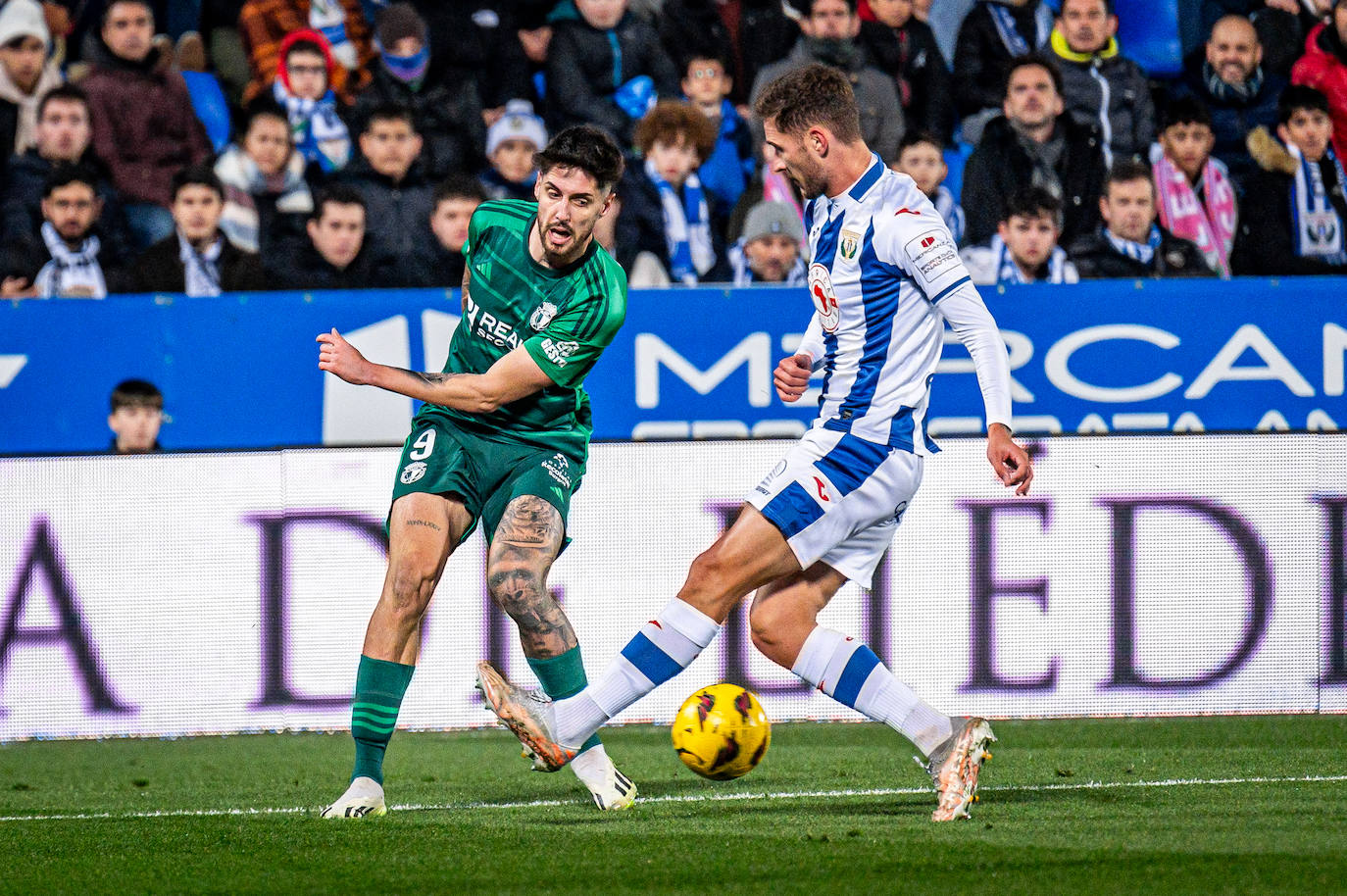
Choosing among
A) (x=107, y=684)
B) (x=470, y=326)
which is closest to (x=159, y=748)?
(x=107, y=684)

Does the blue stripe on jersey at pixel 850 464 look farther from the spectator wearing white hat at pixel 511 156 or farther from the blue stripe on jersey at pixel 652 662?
the spectator wearing white hat at pixel 511 156

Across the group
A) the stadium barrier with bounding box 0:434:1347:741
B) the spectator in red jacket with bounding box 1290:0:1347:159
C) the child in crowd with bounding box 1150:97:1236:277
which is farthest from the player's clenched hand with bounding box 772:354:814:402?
the spectator in red jacket with bounding box 1290:0:1347:159

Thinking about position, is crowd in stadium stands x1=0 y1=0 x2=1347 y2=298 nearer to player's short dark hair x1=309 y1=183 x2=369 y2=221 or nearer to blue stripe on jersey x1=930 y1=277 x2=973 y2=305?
player's short dark hair x1=309 y1=183 x2=369 y2=221

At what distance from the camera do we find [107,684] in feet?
23.8

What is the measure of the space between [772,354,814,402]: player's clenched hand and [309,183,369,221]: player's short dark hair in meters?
5.09

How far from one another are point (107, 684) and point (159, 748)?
427mm

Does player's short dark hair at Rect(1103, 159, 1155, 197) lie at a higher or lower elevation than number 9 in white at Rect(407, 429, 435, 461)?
higher

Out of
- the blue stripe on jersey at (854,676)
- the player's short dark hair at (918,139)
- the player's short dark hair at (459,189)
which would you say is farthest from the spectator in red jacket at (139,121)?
the blue stripe on jersey at (854,676)

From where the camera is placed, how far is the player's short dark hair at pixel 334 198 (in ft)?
31.6

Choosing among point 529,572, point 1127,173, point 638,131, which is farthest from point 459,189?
point 529,572

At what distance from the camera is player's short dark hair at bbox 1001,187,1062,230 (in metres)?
9.73

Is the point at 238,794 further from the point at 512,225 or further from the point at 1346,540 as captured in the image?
the point at 1346,540

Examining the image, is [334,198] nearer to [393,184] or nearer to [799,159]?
[393,184]

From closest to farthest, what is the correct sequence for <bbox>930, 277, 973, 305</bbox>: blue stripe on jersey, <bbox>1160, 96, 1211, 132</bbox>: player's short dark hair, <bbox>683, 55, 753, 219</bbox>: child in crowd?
<bbox>930, 277, 973, 305</bbox>: blue stripe on jersey → <bbox>683, 55, 753, 219</bbox>: child in crowd → <bbox>1160, 96, 1211, 132</bbox>: player's short dark hair
